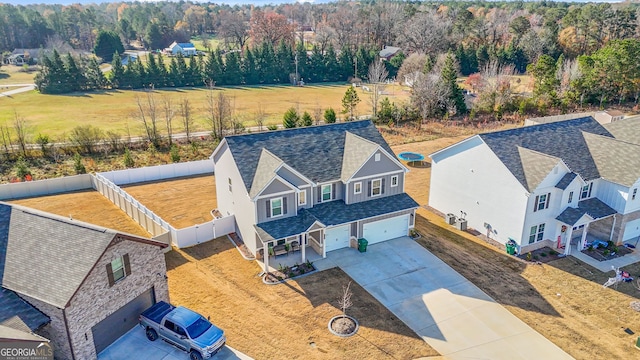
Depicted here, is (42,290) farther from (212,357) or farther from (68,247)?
(212,357)

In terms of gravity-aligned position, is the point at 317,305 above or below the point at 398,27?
below

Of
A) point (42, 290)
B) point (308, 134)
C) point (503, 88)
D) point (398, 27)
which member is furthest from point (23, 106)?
point (398, 27)

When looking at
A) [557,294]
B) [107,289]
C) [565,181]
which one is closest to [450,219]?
[565,181]

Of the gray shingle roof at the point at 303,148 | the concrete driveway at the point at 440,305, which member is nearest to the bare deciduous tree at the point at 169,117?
the gray shingle roof at the point at 303,148

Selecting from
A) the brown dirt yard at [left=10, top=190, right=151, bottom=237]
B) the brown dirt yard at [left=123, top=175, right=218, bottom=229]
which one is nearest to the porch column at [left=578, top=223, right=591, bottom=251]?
the brown dirt yard at [left=123, top=175, right=218, bottom=229]

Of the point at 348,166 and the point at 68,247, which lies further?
the point at 348,166

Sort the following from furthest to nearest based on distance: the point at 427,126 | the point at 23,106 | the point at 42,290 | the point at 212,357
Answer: the point at 23,106 → the point at 427,126 → the point at 212,357 → the point at 42,290
